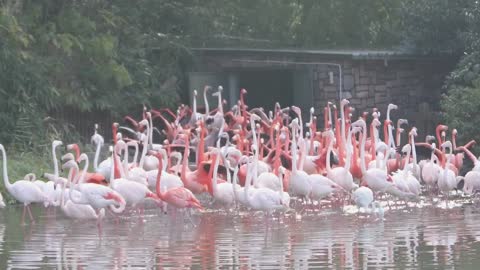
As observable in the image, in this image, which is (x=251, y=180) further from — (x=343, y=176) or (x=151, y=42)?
(x=151, y=42)

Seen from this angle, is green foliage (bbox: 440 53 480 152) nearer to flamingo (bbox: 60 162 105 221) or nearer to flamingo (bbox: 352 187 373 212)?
flamingo (bbox: 352 187 373 212)

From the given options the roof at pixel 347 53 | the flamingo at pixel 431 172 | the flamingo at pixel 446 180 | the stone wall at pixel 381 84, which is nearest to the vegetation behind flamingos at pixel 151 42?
the roof at pixel 347 53

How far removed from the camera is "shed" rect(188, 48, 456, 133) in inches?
955

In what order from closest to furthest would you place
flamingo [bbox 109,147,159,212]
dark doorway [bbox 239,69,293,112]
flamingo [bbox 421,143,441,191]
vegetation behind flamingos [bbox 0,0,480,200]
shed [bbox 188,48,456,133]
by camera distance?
flamingo [bbox 109,147,159,212] < flamingo [bbox 421,143,441,191] < vegetation behind flamingos [bbox 0,0,480,200] < shed [bbox 188,48,456,133] < dark doorway [bbox 239,69,293,112]

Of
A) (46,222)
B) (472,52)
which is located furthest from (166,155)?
(472,52)

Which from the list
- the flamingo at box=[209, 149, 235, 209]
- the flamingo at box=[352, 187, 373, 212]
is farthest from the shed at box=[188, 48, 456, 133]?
the flamingo at box=[352, 187, 373, 212]

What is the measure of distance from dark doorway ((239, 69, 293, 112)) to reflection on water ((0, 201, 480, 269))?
1191cm

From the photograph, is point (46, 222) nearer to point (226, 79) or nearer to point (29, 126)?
point (29, 126)

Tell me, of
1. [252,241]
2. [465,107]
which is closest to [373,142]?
[465,107]

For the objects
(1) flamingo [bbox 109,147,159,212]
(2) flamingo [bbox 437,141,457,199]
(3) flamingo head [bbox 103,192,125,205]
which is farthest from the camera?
(2) flamingo [bbox 437,141,457,199]

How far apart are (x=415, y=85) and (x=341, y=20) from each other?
4.73 m

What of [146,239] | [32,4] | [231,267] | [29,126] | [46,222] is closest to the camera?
[231,267]

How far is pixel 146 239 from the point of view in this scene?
506 inches

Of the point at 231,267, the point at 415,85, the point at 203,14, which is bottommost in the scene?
the point at 231,267
